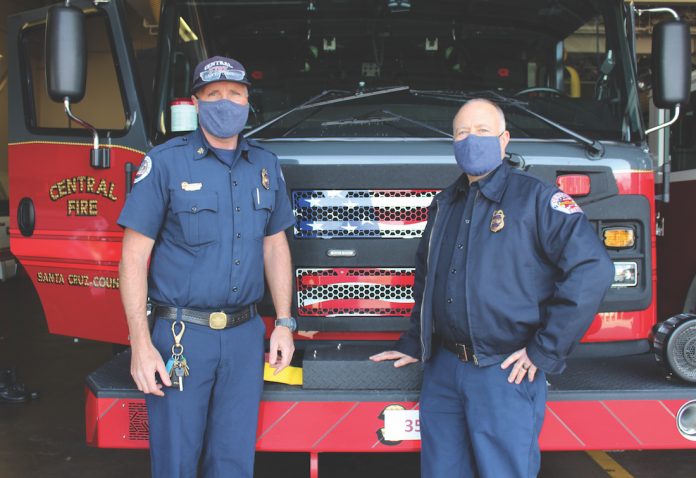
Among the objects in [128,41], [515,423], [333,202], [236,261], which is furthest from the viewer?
[128,41]

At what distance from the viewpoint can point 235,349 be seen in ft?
9.64

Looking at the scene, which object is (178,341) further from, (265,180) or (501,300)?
(501,300)

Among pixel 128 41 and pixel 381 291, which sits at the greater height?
pixel 128 41

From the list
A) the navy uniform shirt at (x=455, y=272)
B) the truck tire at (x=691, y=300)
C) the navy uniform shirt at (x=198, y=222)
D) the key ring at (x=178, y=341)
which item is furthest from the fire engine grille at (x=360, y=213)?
the truck tire at (x=691, y=300)

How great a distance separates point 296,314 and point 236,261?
2.35 ft

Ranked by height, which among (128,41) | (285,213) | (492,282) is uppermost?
(128,41)

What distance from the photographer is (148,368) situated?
278 cm

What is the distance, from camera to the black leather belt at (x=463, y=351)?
2701 mm

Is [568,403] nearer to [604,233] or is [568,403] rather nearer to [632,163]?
[604,233]

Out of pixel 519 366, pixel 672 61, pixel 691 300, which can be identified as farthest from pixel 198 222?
pixel 691 300

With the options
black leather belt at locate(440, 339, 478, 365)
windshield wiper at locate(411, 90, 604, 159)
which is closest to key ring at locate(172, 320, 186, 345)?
black leather belt at locate(440, 339, 478, 365)

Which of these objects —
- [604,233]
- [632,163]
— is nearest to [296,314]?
[604,233]

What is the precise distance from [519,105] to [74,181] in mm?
2334

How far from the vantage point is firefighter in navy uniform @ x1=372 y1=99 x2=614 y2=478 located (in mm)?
2559
